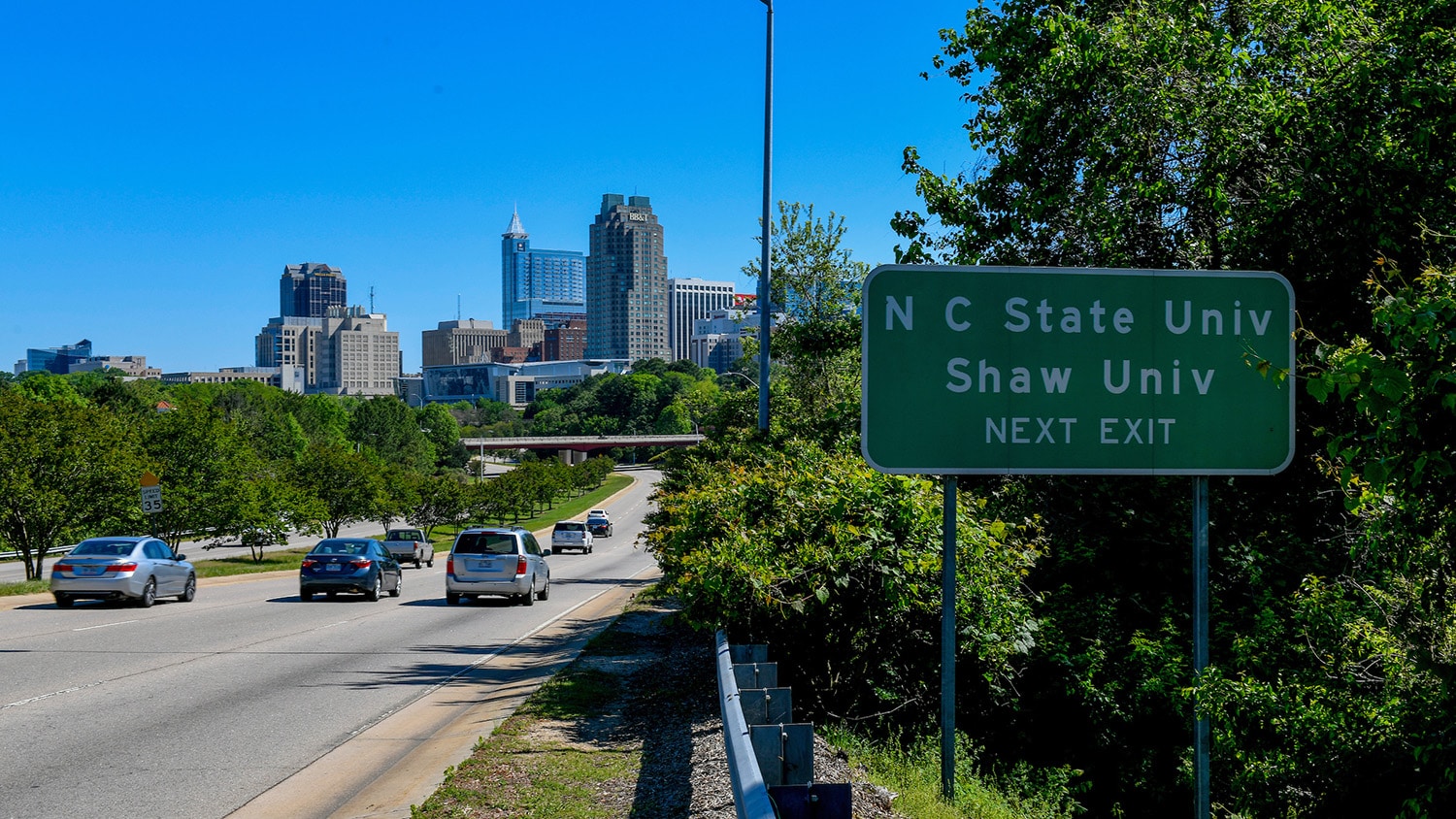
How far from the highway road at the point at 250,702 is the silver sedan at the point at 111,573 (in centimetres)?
40

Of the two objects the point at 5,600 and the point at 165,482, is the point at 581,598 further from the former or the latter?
the point at 165,482

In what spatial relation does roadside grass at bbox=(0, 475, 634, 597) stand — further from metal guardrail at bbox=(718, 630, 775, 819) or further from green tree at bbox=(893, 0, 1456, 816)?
metal guardrail at bbox=(718, 630, 775, 819)

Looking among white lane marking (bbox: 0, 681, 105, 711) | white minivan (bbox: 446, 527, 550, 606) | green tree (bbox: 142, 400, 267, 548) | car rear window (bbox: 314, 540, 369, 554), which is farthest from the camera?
green tree (bbox: 142, 400, 267, 548)

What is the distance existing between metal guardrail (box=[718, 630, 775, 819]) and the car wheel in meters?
20.0

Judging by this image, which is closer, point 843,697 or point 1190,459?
point 1190,459

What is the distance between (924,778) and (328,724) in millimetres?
5660

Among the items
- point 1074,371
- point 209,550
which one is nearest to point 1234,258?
point 1074,371

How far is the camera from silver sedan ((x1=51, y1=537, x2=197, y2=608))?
22016 mm

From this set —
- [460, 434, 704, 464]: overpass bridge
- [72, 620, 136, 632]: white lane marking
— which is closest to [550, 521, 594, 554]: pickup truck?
[72, 620, 136, 632]: white lane marking

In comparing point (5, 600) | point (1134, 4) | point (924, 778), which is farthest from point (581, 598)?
point (924, 778)

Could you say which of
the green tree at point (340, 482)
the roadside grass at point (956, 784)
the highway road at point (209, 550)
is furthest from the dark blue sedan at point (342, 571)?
the green tree at point (340, 482)

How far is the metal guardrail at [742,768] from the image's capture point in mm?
3880

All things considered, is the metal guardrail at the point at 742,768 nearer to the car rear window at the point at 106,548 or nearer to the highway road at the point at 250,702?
the highway road at the point at 250,702

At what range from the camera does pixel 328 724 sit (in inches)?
404
